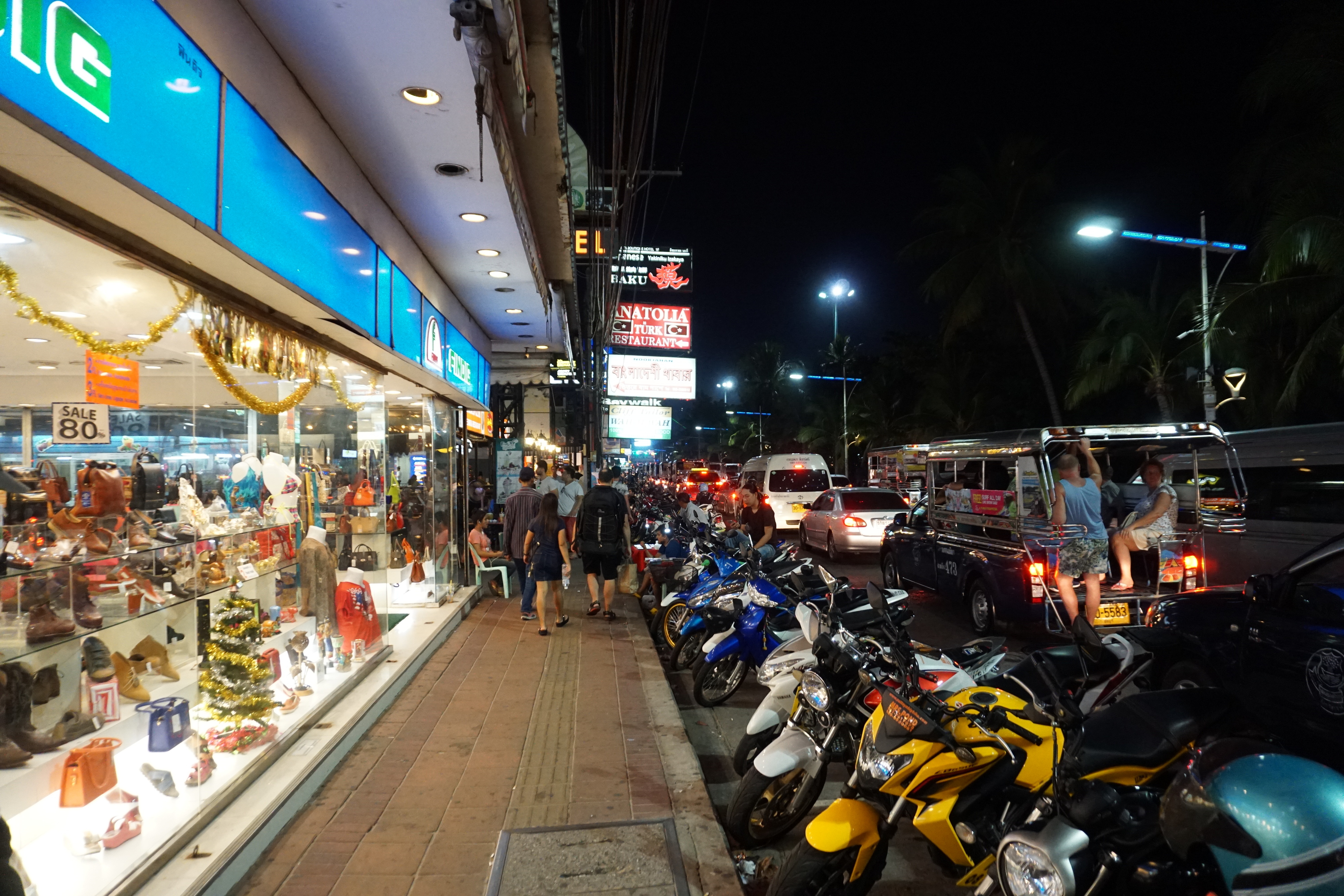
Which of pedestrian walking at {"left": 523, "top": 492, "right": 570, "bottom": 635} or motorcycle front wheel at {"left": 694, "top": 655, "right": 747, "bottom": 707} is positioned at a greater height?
pedestrian walking at {"left": 523, "top": 492, "right": 570, "bottom": 635}

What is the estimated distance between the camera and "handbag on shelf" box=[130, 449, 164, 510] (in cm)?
363

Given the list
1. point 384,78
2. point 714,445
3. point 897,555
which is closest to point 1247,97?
point 897,555

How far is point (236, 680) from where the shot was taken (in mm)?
4520

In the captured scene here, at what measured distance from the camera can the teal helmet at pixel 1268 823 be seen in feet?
5.82

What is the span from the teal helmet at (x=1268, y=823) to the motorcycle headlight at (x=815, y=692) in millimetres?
1786

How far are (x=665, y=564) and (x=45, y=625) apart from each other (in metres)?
7.88

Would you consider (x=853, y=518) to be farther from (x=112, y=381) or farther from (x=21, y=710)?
(x=21, y=710)

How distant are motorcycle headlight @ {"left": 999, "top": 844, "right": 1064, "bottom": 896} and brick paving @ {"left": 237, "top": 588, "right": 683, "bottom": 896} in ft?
7.59

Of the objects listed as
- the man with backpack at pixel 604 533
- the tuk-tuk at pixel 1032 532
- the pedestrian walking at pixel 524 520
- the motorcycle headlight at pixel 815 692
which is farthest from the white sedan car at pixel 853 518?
the motorcycle headlight at pixel 815 692

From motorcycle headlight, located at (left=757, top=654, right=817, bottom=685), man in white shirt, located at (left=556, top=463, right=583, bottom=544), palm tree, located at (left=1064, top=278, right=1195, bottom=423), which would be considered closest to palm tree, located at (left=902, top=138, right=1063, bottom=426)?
palm tree, located at (left=1064, top=278, right=1195, bottom=423)

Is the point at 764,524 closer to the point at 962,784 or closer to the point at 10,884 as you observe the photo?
the point at 962,784

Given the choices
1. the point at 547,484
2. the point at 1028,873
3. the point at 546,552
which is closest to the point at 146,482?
the point at 1028,873

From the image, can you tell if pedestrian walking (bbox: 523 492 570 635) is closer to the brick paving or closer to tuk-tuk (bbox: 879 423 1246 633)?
the brick paving

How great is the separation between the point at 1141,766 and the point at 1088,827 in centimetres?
74
